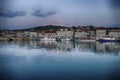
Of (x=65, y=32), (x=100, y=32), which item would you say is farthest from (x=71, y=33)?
(x=100, y=32)

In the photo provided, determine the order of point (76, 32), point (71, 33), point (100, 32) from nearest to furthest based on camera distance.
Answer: point (100, 32) < point (76, 32) < point (71, 33)

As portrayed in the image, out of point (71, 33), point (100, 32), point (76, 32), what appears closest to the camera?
point (100, 32)

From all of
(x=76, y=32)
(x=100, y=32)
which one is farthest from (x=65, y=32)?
(x=100, y=32)

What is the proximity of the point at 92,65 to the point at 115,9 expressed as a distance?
2.75 ft

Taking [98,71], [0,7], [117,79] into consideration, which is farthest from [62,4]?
[117,79]

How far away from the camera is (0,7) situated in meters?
2.86

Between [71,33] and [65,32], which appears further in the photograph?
[71,33]

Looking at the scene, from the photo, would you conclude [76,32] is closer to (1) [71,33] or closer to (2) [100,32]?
(1) [71,33]

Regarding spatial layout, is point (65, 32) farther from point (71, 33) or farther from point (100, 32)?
point (100, 32)

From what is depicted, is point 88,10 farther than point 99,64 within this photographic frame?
Yes

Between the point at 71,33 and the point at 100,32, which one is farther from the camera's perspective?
the point at 71,33

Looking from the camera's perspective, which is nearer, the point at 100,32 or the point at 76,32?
the point at 100,32

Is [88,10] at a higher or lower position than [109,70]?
higher

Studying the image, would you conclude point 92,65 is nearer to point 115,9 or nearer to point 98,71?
point 98,71
